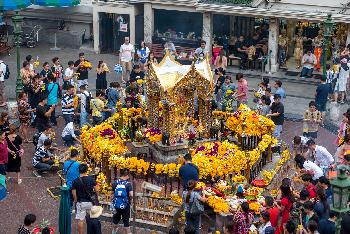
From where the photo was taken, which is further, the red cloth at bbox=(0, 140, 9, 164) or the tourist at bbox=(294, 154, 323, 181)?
the red cloth at bbox=(0, 140, 9, 164)

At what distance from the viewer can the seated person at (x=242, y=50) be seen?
102 ft

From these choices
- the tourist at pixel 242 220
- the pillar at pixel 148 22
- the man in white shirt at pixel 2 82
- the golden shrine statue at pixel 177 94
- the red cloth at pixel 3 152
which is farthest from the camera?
the pillar at pixel 148 22

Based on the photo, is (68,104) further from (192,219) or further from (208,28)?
(208,28)

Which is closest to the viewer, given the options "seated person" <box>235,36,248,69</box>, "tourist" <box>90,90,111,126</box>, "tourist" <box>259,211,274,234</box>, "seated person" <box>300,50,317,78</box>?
"tourist" <box>259,211,274,234</box>

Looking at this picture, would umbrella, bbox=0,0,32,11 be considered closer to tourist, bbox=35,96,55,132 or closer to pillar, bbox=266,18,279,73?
tourist, bbox=35,96,55,132

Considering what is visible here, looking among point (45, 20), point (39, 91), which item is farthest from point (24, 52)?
point (39, 91)

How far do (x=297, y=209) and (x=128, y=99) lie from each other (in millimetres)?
8686

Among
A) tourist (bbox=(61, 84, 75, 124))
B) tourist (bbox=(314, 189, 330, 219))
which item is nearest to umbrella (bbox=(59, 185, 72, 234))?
tourist (bbox=(314, 189, 330, 219))

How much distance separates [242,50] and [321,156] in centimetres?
1459

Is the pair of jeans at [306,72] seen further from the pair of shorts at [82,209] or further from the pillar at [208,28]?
the pair of shorts at [82,209]

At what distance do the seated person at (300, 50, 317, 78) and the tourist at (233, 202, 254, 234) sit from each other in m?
16.4

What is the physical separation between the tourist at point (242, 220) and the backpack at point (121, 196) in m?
2.54

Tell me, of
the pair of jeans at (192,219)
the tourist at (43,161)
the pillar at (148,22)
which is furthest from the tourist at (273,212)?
the pillar at (148,22)

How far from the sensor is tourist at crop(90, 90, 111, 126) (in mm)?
21344
